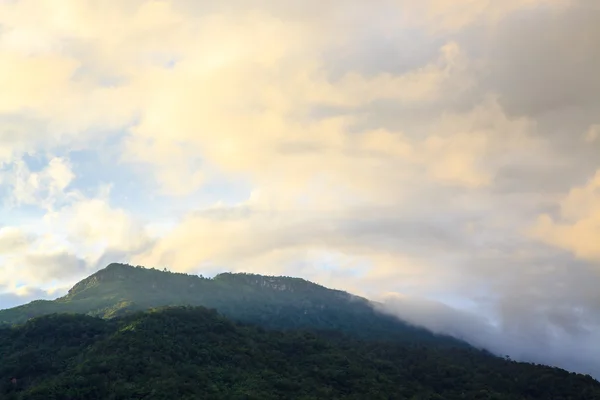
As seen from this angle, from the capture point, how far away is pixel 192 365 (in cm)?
15500

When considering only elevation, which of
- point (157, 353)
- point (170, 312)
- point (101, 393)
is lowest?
point (101, 393)

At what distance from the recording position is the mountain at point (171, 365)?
13288cm

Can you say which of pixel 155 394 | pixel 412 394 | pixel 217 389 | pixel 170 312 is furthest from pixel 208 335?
pixel 412 394

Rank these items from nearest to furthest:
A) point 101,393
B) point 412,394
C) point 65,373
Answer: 1. point 101,393
2. point 65,373
3. point 412,394

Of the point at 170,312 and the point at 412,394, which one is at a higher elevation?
the point at 170,312

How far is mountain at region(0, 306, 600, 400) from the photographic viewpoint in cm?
13288

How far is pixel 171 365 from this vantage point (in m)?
152

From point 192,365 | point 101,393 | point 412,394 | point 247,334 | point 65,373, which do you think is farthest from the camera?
point 247,334

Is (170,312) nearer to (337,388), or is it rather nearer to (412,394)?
(337,388)

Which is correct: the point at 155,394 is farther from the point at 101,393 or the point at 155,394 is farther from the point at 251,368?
the point at 251,368

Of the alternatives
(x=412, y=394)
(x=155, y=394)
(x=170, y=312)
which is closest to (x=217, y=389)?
(x=155, y=394)

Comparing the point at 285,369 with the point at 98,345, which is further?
the point at 285,369

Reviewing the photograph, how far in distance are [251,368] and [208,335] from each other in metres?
22.6

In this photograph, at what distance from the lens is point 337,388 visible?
169750 mm
